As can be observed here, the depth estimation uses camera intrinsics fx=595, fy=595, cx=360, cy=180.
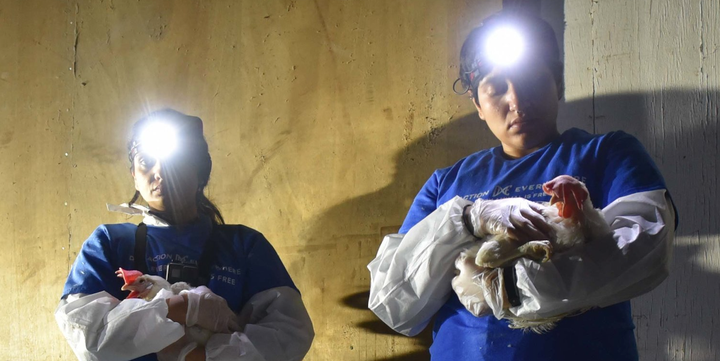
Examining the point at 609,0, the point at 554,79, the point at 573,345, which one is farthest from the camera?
the point at 609,0

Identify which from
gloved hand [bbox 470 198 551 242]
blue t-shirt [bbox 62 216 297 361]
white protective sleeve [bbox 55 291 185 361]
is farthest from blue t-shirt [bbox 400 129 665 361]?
white protective sleeve [bbox 55 291 185 361]

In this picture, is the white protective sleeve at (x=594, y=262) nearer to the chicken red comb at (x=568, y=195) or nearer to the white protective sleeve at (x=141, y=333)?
the chicken red comb at (x=568, y=195)

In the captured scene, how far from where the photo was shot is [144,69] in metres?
2.37

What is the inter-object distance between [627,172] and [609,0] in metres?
0.73

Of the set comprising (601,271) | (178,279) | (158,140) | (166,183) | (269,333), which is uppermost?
(158,140)

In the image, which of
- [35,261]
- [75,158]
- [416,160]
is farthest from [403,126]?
[35,261]

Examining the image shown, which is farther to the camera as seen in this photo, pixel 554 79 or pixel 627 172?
pixel 554 79

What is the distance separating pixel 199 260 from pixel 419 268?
69 cm

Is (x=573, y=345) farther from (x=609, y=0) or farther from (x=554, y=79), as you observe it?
(x=609, y=0)

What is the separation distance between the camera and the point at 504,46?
1.40 m

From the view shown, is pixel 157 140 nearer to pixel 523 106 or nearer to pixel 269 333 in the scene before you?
pixel 269 333

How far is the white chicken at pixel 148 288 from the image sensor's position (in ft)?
4.56

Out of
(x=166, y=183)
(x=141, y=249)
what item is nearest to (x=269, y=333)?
(x=141, y=249)

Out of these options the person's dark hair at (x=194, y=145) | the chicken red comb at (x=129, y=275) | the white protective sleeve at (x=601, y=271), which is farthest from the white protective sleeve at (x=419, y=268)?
the person's dark hair at (x=194, y=145)
